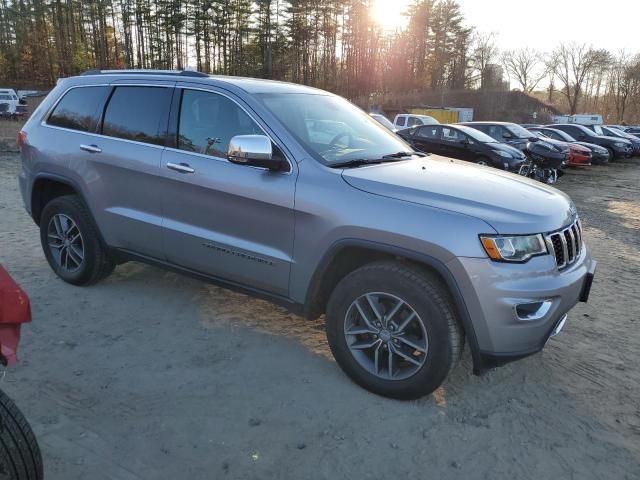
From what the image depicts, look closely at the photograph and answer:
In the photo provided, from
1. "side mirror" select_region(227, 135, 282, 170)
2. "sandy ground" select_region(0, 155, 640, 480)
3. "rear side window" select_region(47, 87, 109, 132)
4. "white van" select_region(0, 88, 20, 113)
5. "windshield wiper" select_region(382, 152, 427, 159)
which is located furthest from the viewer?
"white van" select_region(0, 88, 20, 113)

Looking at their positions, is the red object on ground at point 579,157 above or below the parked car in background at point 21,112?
below

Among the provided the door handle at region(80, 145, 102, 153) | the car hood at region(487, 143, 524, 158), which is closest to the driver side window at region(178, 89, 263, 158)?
the door handle at region(80, 145, 102, 153)

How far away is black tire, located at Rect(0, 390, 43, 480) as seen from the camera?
1.91 metres

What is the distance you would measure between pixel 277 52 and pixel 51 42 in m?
23.5

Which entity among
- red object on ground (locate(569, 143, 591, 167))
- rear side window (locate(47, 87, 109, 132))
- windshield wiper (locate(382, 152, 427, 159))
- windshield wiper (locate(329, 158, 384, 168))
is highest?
rear side window (locate(47, 87, 109, 132))

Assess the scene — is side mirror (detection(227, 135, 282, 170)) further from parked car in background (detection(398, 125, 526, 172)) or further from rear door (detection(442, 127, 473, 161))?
rear door (detection(442, 127, 473, 161))

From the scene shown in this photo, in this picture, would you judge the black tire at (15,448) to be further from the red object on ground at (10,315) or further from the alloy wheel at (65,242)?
the alloy wheel at (65,242)

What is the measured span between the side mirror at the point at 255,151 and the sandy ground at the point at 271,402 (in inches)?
51.8

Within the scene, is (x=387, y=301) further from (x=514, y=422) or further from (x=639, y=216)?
(x=639, y=216)

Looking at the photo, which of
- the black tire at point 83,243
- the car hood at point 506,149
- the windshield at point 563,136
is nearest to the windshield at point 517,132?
the car hood at point 506,149

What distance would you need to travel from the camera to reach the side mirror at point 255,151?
3096 millimetres

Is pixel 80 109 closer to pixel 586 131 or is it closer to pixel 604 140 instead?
pixel 604 140

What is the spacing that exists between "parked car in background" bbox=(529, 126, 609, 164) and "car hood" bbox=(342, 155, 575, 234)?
56.6 feet

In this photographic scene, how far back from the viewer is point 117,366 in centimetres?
338
